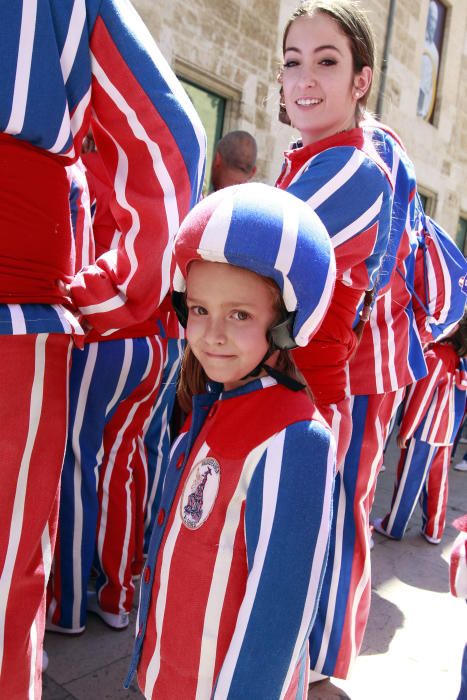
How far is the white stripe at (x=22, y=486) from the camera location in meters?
1.56

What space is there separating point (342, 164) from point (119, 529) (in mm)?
1635

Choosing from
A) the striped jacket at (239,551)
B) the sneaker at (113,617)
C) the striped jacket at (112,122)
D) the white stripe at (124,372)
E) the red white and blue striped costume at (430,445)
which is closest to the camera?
the striped jacket at (239,551)

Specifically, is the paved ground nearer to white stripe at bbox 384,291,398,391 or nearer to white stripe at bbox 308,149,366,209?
white stripe at bbox 384,291,398,391

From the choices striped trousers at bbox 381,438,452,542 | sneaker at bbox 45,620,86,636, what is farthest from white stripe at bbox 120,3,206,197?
striped trousers at bbox 381,438,452,542

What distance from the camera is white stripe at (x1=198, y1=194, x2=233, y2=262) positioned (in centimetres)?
131

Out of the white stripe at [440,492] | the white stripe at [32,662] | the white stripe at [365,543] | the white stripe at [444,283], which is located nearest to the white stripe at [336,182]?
the white stripe at [365,543]

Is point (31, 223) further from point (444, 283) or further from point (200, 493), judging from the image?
point (444, 283)

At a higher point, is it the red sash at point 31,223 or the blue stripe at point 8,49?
the blue stripe at point 8,49

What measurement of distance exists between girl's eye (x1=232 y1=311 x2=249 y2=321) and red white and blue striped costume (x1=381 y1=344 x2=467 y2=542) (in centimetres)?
279

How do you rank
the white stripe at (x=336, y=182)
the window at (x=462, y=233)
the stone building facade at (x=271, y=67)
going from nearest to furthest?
the white stripe at (x=336, y=182), the stone building facade at (x=271, y=67), the window at (x=462, y=233)

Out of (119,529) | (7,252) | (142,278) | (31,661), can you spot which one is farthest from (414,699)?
(7,252)

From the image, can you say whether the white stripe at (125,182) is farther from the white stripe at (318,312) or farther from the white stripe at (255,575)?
the white stripe at (255,575)

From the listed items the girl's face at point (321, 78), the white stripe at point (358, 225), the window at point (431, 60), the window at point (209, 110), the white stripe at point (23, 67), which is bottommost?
the white stripe at point (358, 225)

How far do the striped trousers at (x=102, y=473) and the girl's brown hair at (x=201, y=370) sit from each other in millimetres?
830
